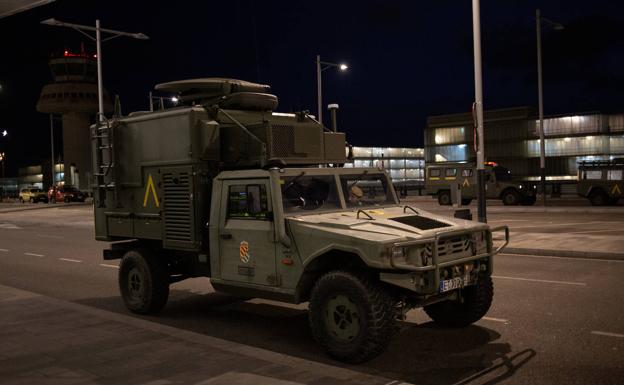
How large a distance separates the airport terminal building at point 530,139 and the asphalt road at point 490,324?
60.3 meters

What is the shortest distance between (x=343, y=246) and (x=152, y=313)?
12.4 feet

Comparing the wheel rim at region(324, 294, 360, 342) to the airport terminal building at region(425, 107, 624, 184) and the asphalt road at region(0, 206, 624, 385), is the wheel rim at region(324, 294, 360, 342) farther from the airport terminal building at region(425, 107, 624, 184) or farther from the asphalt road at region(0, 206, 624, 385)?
the airport terminal building at region(425, 107, 624, 184)

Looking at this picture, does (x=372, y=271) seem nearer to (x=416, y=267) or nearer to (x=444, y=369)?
(x=416, y=267)

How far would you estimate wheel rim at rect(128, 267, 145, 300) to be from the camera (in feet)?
29.7

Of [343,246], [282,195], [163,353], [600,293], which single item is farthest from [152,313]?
[600,293]

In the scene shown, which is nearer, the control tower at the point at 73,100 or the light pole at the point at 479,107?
the light pole at the point at 479,107

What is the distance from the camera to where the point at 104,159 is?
9539 mm

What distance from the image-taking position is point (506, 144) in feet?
246

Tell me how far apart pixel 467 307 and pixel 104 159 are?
562 centimetres

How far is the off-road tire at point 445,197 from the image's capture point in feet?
113

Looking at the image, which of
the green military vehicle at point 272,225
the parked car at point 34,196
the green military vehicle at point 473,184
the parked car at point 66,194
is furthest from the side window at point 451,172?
the parked car at point 34,196

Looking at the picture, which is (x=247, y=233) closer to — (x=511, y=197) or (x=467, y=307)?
(x=467, y=307)

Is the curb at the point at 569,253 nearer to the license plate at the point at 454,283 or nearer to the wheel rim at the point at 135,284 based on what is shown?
the license plate at the point at 454,283

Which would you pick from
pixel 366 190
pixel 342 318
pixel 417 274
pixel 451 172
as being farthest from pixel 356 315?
pixel 451 172
